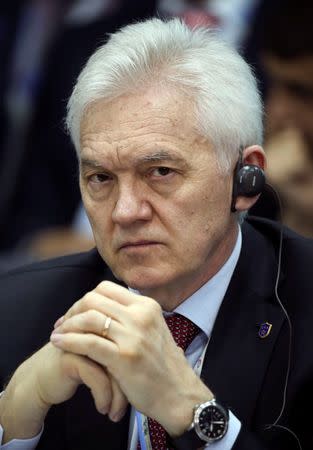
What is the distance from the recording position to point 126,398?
95.0 inches

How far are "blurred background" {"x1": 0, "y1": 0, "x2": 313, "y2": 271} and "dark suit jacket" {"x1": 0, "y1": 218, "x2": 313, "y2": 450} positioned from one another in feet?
3.03

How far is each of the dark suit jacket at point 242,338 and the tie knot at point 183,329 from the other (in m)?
0.07

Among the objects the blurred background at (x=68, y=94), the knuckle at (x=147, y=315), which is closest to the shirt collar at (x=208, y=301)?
the knuckle at (x=147, y=315)

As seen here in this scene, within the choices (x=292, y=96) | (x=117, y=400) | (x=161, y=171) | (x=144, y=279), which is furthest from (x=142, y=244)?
(x=292, y=96)

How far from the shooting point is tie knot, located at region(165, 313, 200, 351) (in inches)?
107

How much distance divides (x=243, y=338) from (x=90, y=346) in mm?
504

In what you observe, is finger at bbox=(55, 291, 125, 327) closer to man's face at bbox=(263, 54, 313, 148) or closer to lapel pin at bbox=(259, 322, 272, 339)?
lapel pin at bbox=(259, 322, 272, 339)

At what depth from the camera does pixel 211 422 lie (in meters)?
2.35

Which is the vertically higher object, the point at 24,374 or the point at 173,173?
the point at 173,173

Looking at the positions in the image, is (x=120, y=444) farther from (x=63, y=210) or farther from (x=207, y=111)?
(x=63, y=210)

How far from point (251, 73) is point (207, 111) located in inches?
10.7

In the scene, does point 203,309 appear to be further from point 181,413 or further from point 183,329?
point 181,413

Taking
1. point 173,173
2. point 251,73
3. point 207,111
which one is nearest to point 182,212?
point 173,173

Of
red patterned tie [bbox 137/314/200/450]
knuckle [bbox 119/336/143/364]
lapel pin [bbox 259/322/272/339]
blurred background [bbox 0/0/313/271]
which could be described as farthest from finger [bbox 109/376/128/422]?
blurred background [bbox 0/0/313/271]
